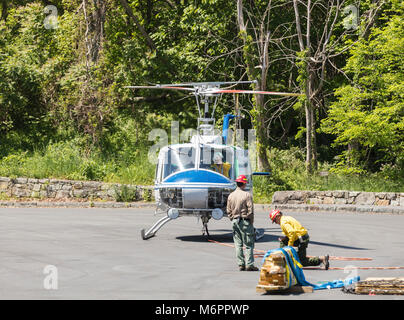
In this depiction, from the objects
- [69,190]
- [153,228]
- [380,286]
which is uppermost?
[69,190]

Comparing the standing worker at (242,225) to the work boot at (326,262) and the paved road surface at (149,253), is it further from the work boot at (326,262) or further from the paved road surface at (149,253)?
the work boot at (326,262)

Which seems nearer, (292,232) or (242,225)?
(292,232)

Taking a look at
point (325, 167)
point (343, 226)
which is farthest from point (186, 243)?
point (325, 167)

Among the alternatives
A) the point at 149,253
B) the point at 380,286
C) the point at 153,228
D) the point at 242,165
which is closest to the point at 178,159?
the point at 242,165

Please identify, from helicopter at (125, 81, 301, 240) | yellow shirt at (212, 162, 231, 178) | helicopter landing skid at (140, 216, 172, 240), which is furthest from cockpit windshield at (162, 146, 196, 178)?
helicopter landing skid at (140, 216, 172, 240)

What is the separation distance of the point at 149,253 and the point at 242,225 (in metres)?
2.83

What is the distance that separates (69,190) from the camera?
29672 mm

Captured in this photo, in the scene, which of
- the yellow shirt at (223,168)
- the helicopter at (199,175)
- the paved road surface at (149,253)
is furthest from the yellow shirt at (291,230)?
the yellow shirt at (223,168)

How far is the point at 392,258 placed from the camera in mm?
14414

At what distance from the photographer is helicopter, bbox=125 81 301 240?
55.5ft

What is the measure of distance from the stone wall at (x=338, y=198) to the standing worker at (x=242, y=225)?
1562 centimetres

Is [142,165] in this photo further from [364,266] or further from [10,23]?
[364,266]

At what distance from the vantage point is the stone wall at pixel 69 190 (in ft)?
96.2

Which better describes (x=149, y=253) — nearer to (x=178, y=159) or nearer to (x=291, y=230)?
(x=178, y=159)
